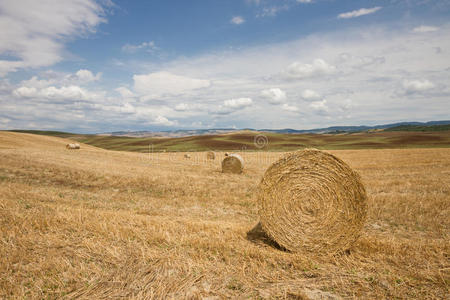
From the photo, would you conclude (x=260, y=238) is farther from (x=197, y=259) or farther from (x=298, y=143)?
(x=298, y=143)

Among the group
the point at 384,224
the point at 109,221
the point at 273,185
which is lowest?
the point at 384,224

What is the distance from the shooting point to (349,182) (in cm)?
585

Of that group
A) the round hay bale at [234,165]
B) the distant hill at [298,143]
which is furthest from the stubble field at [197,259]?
the distant hill at [298,143]

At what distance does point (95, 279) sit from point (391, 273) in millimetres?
5020

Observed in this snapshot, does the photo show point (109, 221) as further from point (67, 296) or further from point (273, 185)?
point (273, 185)

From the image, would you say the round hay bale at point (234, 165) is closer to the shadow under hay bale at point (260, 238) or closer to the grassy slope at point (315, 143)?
the shadow under hay bale at point (260, 238)

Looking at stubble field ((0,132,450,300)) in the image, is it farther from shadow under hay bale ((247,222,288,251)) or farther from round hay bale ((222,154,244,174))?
round hay bale ((222,154,244,174))

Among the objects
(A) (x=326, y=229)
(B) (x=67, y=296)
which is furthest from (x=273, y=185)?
(B) (x=67, y=296)

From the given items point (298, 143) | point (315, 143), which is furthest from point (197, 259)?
Answer: point (315, 143)

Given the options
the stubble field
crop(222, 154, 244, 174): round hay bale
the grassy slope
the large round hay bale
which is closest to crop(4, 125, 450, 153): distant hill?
the grassy slope

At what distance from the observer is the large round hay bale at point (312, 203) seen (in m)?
5.67

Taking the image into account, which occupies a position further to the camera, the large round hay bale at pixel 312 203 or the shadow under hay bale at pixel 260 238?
the shadow under hay bale at pixel 260 238

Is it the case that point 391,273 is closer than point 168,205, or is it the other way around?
point 391,273

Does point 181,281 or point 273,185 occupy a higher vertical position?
point 273,185
